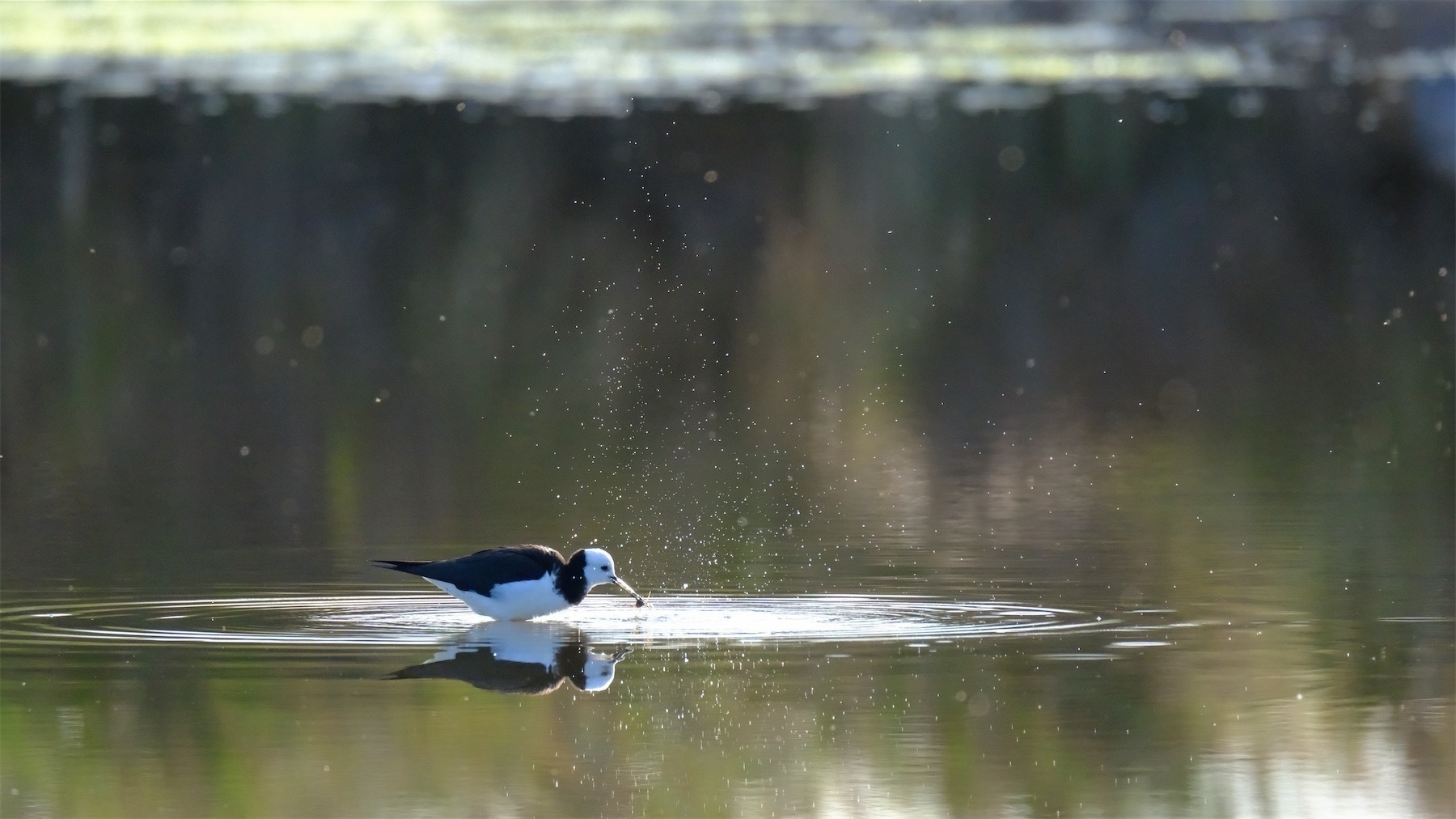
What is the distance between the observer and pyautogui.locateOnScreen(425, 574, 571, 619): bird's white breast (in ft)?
35.2

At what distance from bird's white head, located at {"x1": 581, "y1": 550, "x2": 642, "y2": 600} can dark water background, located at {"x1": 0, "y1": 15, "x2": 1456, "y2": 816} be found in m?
0.23

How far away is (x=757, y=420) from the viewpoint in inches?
632

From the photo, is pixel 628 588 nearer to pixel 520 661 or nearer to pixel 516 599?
pixel 516 599

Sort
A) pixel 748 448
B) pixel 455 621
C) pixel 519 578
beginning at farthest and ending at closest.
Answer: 1. pixel 748 448
2. pixel 455 621
3. pixel 519 578

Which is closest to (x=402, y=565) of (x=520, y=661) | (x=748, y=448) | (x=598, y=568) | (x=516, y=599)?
(x=516, y=599)

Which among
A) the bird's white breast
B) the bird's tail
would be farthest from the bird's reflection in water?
the bird's tail

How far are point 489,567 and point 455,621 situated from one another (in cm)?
27

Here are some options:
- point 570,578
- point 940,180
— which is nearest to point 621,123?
point 940,180

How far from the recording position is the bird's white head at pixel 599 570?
35.7ft

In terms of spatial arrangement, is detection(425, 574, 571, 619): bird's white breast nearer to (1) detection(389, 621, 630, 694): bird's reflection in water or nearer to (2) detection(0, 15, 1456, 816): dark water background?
(1) detection(389, 621, 630, 694): bird's reflection in water

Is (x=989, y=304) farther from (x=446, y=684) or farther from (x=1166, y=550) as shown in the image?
(x=446, y=684)

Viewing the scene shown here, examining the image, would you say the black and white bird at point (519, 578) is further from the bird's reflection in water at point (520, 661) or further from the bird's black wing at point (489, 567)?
the bird's reflection in water at point (520, 661)

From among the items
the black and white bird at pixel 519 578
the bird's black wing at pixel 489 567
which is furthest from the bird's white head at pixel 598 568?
the bird's black wing at pixel 489 567

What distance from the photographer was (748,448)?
15062 millimetres
